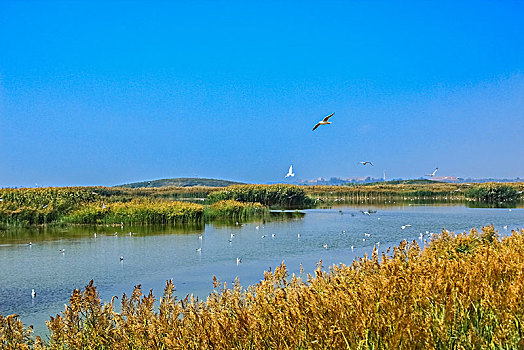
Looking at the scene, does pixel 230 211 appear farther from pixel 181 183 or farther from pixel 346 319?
pixel 181 183

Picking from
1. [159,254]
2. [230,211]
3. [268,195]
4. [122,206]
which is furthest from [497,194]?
[159,254]

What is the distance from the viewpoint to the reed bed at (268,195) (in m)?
43.1

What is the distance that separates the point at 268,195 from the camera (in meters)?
45.1

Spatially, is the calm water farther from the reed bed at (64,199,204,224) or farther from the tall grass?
the tall grass

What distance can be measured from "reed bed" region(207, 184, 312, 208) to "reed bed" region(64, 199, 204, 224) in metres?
13.2

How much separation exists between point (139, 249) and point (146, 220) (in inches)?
372

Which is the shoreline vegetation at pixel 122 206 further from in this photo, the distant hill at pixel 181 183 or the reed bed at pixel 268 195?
the distant hill at pixel 181 183

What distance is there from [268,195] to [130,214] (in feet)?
63.2

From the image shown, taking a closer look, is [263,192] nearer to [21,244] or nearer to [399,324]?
[21,244]

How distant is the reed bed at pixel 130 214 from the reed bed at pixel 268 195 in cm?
1325

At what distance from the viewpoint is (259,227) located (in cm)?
2627

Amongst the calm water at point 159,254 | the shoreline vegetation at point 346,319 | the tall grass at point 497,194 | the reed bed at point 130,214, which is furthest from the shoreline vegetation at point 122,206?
the shoreline vegetation at point 346,319

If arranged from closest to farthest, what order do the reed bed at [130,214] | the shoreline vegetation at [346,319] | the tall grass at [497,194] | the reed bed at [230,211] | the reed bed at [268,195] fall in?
the shoreline vegetation at [346,319] → the reed bed at [130,214] → the reed bed at [230,211] → the reed bed at [268,195] → the tall grass at [497,194]

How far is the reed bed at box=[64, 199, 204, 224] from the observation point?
2733cm
